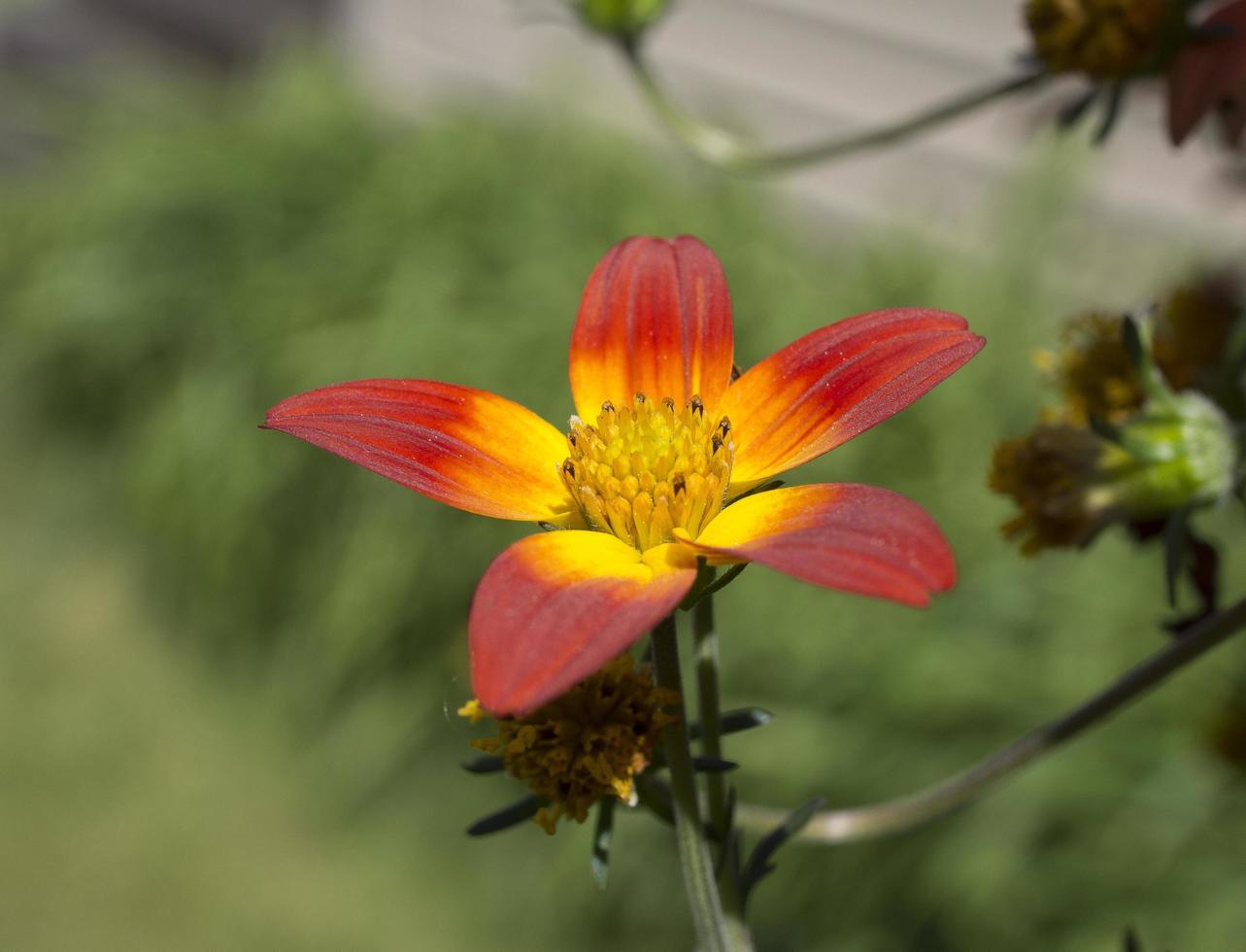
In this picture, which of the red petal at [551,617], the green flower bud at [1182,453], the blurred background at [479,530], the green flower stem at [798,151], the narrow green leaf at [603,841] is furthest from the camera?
the blurred background at [479,530]

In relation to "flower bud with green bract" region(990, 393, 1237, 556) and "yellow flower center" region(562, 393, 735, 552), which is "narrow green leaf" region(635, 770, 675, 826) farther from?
"flower bud with green bract" region(990, 393, 1237, 556)

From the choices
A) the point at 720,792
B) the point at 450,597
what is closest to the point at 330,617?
the point at 450,597

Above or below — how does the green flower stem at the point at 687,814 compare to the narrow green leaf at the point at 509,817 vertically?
above

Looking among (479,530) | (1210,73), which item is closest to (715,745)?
(1210,73)

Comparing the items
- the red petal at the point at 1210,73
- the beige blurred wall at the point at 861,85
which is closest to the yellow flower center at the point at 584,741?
the red petal at the point at 1210,73

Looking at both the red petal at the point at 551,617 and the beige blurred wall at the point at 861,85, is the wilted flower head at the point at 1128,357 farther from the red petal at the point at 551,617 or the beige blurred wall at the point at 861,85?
the beige blurred wall at the point at 861,85

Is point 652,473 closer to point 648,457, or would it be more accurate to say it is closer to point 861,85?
point 648,457

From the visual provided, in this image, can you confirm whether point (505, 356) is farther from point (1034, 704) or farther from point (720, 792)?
point (720, 792)
